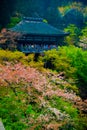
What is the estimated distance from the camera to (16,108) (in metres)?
10.3

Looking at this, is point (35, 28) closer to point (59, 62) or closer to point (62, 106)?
point (59, 62)

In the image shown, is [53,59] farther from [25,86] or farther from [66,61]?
[25,86]

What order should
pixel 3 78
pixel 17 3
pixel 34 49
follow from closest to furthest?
pixel 3 78 < pixel 34 49 < pixel 17 3

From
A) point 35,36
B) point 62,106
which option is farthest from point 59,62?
point 35,36

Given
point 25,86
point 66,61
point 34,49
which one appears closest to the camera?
point 25,86

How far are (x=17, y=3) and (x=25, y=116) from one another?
27.6m

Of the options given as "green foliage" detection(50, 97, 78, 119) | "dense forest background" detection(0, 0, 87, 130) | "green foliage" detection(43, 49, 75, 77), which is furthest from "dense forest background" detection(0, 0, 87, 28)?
"green foliage" detection(50, 97, 78, 119)

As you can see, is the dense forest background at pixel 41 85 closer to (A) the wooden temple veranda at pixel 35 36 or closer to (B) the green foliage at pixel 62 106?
(B) the green foliage at pixel 62 106

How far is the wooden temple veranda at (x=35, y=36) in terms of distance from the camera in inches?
1068

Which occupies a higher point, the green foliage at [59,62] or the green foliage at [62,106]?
the green foliage at [62,106]

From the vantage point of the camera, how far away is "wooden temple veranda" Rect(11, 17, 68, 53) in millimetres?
27125

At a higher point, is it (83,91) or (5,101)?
(5,101)

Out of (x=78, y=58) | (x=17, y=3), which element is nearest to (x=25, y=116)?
(x=78, y=58)

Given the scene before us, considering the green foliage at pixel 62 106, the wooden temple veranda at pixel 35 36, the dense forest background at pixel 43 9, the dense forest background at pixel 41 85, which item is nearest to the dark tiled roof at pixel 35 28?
the wooden temple veranda at pixel 35 36
